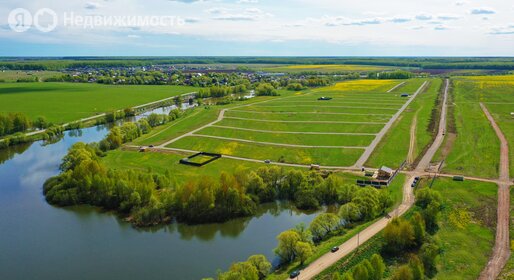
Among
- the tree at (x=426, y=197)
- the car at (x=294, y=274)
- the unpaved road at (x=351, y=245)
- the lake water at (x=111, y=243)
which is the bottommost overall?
the lake water at (x=111, y=243)

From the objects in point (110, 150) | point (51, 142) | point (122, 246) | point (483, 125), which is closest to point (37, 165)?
point (110, 150)

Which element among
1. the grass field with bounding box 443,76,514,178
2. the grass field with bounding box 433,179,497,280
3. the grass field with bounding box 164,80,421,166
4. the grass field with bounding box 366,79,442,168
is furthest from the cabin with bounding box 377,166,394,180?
the grass field with bounding box 443,76,514,178

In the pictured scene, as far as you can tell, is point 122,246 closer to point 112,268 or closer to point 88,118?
point 112,268

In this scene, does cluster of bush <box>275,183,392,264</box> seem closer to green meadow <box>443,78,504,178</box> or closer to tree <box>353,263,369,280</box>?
tree <box>353,263,369,280</box>

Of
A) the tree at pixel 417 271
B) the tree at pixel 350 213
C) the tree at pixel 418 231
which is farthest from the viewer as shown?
the tree at pixel 350 213

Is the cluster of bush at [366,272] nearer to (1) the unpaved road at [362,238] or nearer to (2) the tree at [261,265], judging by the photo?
(1) the unpaved road at [362,238]

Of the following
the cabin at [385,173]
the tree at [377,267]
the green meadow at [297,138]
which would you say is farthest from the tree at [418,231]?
the green meadow at [297,138]
